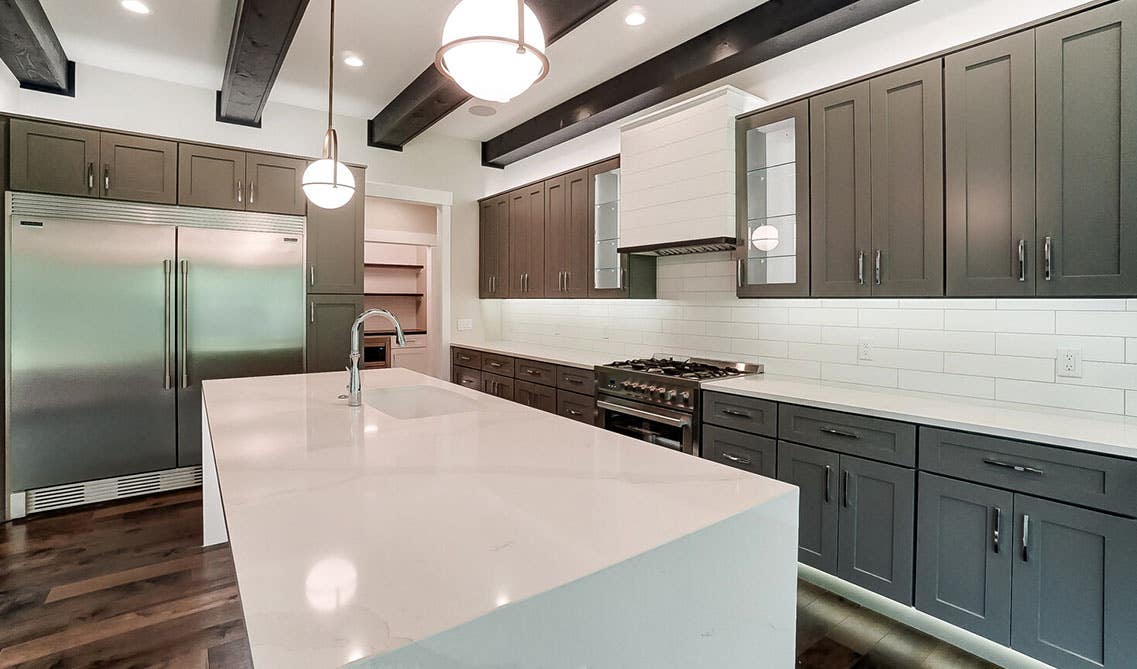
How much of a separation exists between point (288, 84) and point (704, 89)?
2.94 m

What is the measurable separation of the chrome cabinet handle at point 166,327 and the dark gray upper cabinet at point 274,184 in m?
0.65

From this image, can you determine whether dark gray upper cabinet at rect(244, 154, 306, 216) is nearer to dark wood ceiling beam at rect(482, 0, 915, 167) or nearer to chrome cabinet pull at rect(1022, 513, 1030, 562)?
dark wood ceiling beam at rect(482, 0, 915, 167)

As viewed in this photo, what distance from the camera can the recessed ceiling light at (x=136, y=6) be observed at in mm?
2914

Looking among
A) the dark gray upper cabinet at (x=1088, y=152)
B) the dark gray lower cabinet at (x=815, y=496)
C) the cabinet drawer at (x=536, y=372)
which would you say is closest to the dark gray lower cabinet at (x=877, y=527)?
the dark gray lower cabinet at (x=815, y=496)

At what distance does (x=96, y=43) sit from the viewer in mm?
3359

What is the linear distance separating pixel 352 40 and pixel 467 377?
9.26ft

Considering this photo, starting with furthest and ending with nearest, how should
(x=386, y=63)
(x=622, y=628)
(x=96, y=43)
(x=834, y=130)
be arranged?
(x=386, y=63) < (x=96, y=43) < (x=834, y=130) < (x=622, y=628)

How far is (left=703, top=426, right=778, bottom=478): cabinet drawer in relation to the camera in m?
2.68

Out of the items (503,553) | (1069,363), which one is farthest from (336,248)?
(1069,363)

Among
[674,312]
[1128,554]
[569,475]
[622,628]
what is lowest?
[1128,554]

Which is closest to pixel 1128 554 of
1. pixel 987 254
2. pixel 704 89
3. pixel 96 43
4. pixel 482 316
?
pixel 987 254

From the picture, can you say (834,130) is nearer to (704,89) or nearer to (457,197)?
(704,89)

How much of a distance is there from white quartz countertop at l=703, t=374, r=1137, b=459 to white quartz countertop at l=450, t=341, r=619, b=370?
1178mm

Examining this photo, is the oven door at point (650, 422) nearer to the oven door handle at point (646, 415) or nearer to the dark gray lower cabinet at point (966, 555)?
the oven door handle at point (646, 415)
